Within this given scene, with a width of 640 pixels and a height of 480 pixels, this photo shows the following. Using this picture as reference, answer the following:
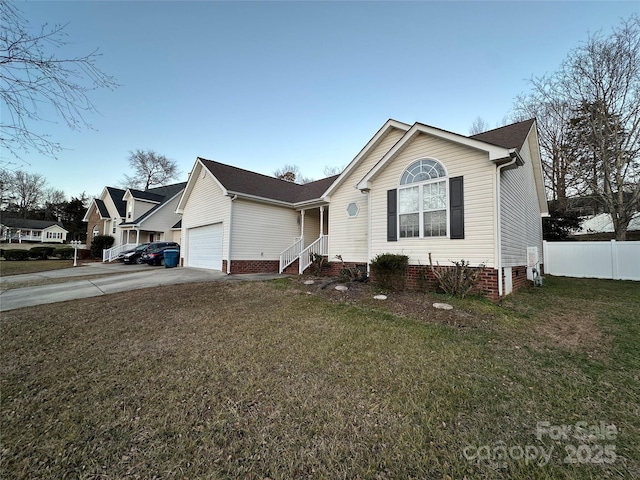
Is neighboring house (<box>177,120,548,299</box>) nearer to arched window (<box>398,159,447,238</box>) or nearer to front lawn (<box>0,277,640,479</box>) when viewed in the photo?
arched window (<box>398,159,447,238</box>)

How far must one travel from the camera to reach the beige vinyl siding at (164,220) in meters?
23.4

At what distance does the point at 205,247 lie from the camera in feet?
47.6

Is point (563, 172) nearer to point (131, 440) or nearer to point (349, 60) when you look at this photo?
point (349, 60)

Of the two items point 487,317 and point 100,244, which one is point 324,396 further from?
point 100,244

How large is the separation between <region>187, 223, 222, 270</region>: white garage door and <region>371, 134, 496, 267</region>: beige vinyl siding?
8.77 meters

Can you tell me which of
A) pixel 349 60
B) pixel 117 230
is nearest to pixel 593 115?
pixel 349 60

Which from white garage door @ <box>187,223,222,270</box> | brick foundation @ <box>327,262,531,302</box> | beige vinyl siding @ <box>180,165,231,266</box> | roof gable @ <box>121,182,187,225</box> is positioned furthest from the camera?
roof gable @ <box>121,182,187,225</box>

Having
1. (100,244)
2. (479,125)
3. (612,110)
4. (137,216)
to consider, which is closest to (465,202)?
(612,110)

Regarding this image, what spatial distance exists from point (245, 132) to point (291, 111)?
11.0ft

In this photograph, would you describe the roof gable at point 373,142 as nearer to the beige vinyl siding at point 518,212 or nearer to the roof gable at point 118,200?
the beige vinyl siding at point 518,212

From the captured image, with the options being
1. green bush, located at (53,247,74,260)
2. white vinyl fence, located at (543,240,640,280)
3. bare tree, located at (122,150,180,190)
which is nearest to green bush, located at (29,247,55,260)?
green bush, located at (53,247,74,260)

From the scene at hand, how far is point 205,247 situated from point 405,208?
11.2 meters

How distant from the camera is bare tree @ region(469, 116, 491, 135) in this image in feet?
82.9

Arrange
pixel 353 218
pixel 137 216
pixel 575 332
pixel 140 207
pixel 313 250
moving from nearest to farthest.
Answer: pixel 575 332 < pixel 353 218 < pixel 313 250 < pixel 137 216 < pixel 140 207
